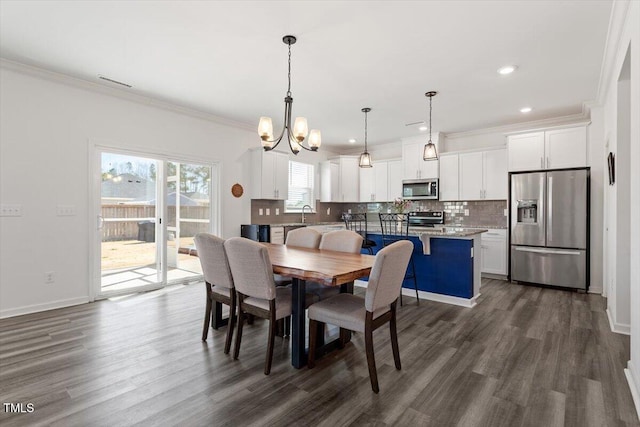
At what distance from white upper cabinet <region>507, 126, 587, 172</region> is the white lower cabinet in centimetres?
108

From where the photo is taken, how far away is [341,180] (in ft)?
23.5

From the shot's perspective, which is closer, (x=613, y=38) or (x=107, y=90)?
(x=613, y=38)

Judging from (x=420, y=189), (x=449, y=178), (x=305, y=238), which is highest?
(x=449, y=178)

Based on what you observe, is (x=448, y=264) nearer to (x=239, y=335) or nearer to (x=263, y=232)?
(x=239, y=335)

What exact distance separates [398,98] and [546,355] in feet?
10.7

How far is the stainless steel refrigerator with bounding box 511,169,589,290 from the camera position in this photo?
4.44m

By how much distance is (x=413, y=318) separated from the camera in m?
3.42

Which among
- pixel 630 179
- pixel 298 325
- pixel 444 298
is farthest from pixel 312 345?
pixel 630 179

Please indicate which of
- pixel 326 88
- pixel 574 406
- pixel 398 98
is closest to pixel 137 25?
pixel 326 88

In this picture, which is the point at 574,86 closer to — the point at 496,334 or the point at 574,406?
the point at 496,334

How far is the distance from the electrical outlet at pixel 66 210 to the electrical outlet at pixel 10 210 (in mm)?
326

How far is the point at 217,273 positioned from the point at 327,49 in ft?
7.34

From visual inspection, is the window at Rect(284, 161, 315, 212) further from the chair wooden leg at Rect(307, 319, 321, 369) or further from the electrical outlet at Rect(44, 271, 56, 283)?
the chair wooden leg at Rect(307, 319, 321, 369)

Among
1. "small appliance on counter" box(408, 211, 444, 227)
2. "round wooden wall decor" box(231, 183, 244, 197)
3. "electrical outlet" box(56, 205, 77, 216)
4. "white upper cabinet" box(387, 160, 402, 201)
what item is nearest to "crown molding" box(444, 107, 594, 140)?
"white upper cabinet" box(387, 160, 402, 201)
